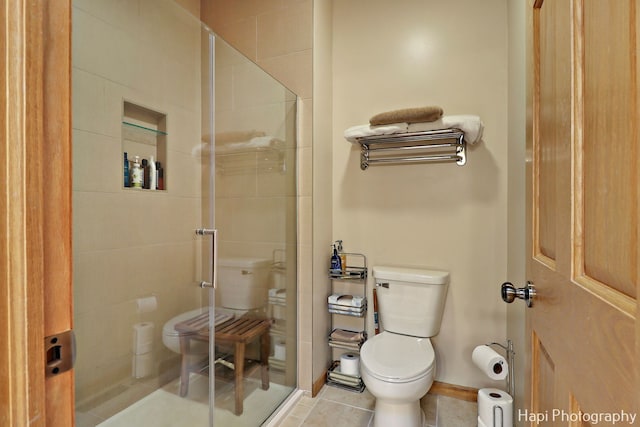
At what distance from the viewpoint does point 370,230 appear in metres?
2.12

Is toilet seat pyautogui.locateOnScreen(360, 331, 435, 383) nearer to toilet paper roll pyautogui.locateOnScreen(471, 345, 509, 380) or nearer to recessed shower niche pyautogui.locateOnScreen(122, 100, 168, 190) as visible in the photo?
toilet paper roll pyautogui.locateOnScreen(471, 345, 509, 380)

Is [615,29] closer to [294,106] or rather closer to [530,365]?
[530,365]

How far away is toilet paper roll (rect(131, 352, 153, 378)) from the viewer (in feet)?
4.04

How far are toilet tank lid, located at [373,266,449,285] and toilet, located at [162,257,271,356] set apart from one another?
0.69 meters

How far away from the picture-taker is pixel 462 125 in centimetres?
169

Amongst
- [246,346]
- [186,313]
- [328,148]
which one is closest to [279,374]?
[246,346]

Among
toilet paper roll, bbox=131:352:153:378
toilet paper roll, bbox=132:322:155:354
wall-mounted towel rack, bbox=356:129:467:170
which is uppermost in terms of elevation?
wall-mounted towel rack, bbox=356:129:467:170

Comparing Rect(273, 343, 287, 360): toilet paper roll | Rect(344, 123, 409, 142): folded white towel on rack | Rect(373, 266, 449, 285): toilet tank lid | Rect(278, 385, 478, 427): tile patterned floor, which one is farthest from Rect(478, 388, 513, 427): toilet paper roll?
Rect(344, 123, 409, 142): folded white towel on rack

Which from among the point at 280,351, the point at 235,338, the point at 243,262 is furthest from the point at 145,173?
the point at 280,351

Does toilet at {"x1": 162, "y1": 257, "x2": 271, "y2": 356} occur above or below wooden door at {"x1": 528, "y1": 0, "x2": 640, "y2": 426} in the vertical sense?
below

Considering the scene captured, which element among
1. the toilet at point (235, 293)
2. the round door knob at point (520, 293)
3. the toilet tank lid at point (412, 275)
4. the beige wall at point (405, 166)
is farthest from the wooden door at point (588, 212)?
the toilet at point (235, 293)

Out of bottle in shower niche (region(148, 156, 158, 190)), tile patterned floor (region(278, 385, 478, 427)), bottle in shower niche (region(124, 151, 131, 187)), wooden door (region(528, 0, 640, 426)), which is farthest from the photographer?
tile patterned floor (region(278, 385, 478, 427))

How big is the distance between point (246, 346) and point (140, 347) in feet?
1.74

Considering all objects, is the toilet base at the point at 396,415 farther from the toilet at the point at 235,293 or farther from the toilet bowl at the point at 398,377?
the toilet at the point at 235,293
